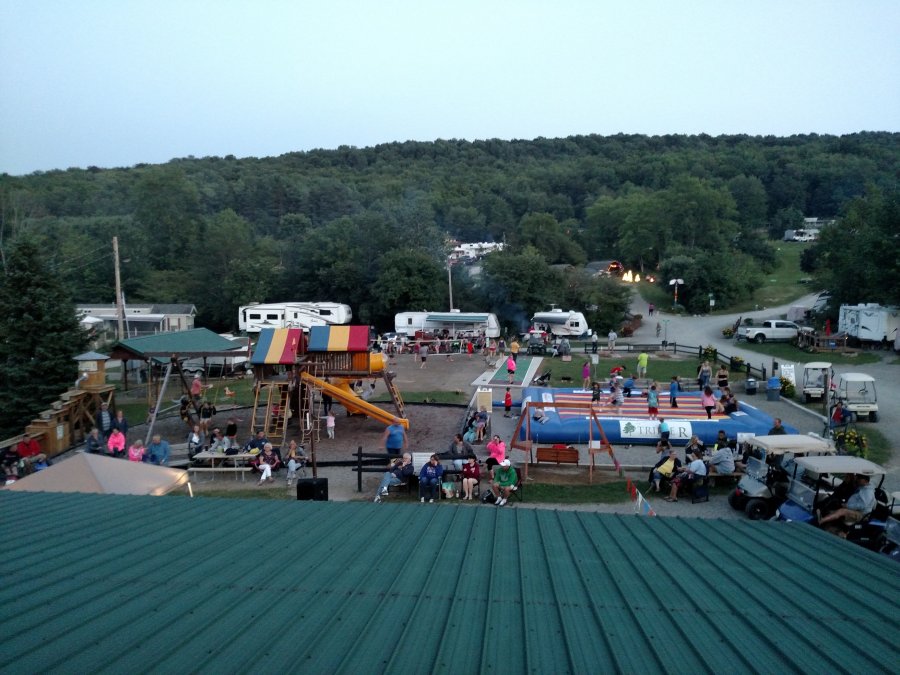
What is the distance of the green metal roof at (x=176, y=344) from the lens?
19.4 m

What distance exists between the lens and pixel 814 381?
875 inches

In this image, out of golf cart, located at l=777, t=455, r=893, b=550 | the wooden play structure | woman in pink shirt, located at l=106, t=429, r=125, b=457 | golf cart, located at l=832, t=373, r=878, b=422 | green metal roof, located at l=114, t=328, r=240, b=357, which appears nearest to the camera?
golf cart, located at l=777, t=455, r=893, b=550

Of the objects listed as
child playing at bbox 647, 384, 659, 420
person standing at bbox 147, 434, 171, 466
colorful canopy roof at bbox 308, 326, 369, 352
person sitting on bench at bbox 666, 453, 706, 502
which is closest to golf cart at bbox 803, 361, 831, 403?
child playing at bbox 647, 384, 659, 420

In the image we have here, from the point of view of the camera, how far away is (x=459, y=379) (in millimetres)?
28109

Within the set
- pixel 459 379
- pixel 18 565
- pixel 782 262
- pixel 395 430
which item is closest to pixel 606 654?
pixel 18 565

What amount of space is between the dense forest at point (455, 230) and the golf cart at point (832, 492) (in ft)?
80.2

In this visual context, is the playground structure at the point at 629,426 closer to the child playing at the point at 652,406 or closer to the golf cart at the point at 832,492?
the child playing at the point at 652,406

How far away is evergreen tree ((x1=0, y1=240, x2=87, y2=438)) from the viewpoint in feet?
78.8

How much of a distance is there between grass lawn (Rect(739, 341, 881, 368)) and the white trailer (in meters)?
1.25

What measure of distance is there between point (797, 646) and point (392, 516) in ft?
14.6

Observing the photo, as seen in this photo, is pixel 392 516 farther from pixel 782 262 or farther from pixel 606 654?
pixel 782 262

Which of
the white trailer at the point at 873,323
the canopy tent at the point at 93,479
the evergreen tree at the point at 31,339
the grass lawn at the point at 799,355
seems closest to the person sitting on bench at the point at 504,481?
the canopy tent at the point at 93,479

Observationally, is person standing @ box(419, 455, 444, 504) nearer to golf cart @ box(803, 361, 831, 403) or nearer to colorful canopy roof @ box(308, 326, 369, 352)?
colorful canopy roof @ box(308, 326, 369, 352)

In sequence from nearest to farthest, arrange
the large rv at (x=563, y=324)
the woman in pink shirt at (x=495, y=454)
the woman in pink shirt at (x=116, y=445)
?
the woman in pink shirt at (x=495, y=454), the woman in pink shirt at (x=116, y=445), the large rv at (x=563, y=324)
